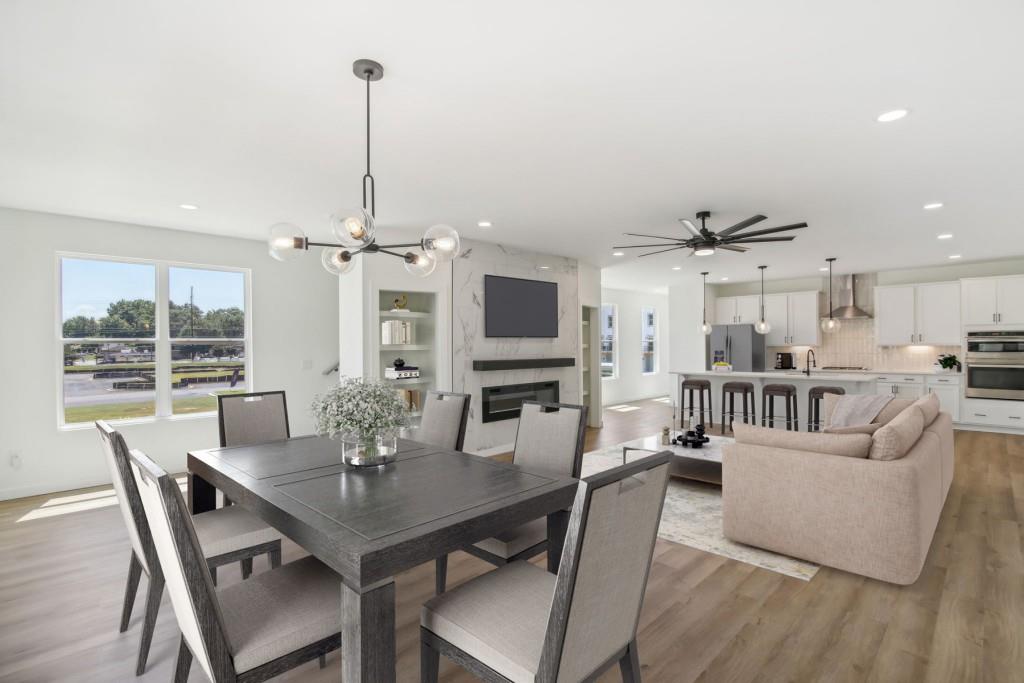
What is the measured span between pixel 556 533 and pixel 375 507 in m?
0.77

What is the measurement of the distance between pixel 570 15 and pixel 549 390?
5.29 m

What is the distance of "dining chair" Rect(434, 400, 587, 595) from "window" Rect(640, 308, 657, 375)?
29.4ft

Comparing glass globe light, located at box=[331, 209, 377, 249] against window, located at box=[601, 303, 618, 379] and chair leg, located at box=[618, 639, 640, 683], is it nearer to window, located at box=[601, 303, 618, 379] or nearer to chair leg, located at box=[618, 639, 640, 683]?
chair leg, located at box=[618, 639, 640, 683]

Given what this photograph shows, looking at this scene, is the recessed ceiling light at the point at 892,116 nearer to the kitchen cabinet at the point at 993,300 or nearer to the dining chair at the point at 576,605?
the dining chair at the point at 576,605

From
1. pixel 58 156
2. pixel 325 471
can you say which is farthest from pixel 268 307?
pixel 325 471

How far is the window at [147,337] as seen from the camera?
15.5ft

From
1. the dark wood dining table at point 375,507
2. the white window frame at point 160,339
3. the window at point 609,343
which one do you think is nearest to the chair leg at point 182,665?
the dark wood dining table at point 375,507

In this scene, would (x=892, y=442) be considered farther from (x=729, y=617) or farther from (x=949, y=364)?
(x=949, y=364)

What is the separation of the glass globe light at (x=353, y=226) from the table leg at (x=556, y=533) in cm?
148

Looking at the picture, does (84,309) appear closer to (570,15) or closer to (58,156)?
(58,156)

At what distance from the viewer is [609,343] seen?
10.5m

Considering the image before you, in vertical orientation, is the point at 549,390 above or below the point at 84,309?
below

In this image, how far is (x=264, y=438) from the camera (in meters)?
3.31

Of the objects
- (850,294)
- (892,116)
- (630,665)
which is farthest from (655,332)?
(630,665)
